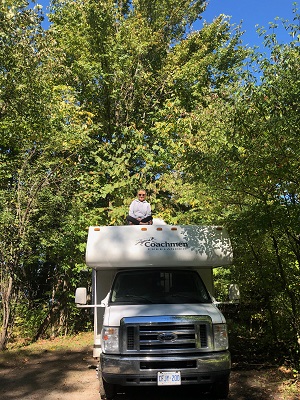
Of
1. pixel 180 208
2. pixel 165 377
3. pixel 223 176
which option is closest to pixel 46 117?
pixel 180 208

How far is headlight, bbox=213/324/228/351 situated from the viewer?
17.9ft

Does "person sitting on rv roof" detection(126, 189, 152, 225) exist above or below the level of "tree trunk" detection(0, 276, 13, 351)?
above

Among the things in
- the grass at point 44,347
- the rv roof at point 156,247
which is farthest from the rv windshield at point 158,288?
the grass at point 44,347

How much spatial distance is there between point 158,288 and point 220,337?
4.13 ft

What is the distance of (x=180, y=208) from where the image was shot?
12297mm

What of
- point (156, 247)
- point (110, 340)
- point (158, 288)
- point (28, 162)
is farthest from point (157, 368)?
point (28, 162)

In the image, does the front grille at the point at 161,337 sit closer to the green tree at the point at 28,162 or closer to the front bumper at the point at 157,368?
the front bumper at the point at 157,368

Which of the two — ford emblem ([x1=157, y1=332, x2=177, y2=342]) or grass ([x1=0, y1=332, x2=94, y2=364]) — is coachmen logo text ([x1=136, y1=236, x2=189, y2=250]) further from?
grass ([x1=0, y1=332, x2=94, y2=364])

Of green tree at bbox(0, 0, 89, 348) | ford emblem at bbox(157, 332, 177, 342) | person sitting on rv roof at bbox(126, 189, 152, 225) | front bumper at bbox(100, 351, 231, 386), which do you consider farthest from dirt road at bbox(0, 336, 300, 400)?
person sitting on rv roof at bbox(126, 189, 152, 225)

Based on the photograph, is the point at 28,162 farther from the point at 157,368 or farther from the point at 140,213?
the point at 157,368

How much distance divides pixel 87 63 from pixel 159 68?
4906mm

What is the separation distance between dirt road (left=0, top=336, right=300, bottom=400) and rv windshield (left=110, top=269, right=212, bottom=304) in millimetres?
1382

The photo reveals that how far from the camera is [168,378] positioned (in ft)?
16.8

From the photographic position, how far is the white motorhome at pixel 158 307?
5.22m
